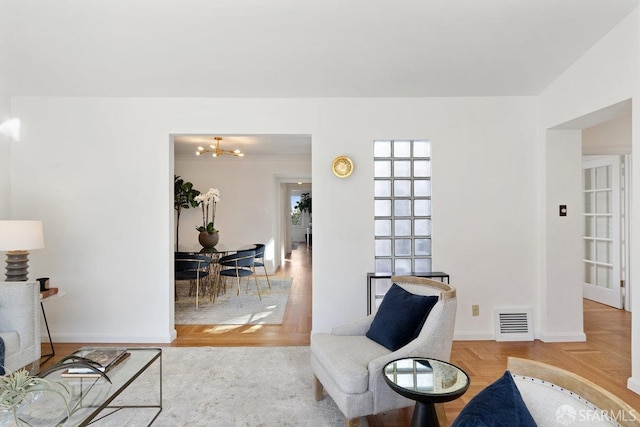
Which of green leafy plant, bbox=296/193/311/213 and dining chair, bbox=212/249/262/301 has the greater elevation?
green leafy plant, bbox=296/193/311/213

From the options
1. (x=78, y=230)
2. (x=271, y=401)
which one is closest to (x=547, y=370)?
(x=271, y=401)

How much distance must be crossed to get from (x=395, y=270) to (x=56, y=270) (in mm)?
3356

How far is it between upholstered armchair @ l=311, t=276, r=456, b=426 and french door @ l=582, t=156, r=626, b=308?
3.72 meters

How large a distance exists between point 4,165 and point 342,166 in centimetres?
322

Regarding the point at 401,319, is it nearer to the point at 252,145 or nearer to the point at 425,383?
the point at 425,383

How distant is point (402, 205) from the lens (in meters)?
3.49

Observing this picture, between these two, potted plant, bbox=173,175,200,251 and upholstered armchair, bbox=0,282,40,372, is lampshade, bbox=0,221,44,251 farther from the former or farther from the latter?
potted plant, bbox=173,175,200,251

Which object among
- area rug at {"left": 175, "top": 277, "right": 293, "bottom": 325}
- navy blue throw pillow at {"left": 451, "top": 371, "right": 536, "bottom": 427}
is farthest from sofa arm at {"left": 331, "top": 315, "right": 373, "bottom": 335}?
area rug at {"left": 175, "top": 277, "right": 293, "bottom": 325}

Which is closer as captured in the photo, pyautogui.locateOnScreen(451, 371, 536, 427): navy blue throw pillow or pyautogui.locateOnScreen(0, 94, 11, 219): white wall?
pyautogui.locateOnScreen(451, 371, 536, 427): navy blue throw pillow

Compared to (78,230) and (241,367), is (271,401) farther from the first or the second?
(78,230)

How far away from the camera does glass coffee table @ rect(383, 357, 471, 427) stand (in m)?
1.50

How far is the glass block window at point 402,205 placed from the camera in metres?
3.47

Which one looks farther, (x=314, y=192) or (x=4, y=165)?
(x=314, y=192)
